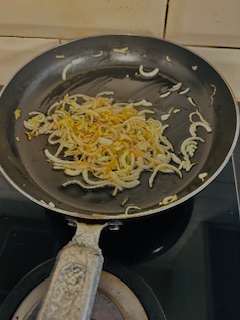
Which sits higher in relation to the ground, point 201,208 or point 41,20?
point 41,20

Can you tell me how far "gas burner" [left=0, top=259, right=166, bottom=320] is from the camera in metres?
0.62

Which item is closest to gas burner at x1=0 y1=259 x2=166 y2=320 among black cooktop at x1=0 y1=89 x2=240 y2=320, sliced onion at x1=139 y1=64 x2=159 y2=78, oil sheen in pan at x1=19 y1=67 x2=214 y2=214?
black cooktop at x1=0 y1=89 x2=240 y2=320

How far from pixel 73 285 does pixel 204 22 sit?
0.67 m

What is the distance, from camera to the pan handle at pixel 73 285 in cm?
45

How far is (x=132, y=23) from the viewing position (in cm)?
91

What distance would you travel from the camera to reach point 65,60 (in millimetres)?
937

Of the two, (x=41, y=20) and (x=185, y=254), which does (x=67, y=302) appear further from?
(x=41, y=20)

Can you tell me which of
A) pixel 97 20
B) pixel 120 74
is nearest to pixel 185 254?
pixel 120 74

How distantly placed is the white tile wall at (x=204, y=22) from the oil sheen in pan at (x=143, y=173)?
0.12m

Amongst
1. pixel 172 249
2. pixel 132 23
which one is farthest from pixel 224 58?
pixel 172 249

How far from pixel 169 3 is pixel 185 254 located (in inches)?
21.6

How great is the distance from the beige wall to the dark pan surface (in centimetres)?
4

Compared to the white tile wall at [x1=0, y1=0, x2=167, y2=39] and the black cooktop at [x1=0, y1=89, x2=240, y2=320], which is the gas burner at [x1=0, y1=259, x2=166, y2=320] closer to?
the black cooktop at [x1=0, y1=89, x2=240, y2=320]

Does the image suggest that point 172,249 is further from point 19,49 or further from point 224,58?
point 19,49
